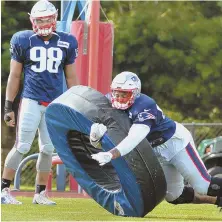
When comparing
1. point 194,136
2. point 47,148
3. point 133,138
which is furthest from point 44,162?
point 194,136

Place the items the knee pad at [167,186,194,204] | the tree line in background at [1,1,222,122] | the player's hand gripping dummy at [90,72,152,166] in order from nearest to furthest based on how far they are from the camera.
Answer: the player's hand gripping dummy at [90,72,152,166] < the knee pad at [167,186,194,204] < the tree line in background at [1,1,222,122]

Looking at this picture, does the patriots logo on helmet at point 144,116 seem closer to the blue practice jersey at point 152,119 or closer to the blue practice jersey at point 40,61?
the blue practice jersey at point 152,119

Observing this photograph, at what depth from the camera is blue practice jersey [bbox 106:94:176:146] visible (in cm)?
901

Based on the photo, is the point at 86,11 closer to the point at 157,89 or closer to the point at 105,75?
the point at 105,75

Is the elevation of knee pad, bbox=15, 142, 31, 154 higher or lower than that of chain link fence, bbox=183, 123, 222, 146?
higher

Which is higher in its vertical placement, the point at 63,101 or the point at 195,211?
the point at 63,101

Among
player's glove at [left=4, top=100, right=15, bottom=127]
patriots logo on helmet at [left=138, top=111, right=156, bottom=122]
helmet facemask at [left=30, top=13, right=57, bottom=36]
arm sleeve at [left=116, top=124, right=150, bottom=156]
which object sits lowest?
player's glove at [left=4, top=100, right=15, bottom=127]

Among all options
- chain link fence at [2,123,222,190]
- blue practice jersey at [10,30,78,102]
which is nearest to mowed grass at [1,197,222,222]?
blue practice jersey at [10,30,78,102]

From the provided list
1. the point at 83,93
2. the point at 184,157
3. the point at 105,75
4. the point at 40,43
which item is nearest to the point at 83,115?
the point at 83,93

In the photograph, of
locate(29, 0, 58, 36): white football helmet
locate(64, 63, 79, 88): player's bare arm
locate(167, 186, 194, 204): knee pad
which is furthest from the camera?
locate(64, 63, 79, 88): player's bare arm

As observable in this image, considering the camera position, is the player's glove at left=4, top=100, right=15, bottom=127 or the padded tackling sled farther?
the player's glove at left=4, top=100, right=15, bottom=127

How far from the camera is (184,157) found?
9336mm

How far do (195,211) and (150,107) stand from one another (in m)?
1.58

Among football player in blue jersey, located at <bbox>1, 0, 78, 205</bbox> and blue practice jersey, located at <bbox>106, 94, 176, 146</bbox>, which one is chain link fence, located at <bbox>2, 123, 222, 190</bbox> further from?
blue practice jersey, located at <bbox>106, 94, 176, 146</bbox>
